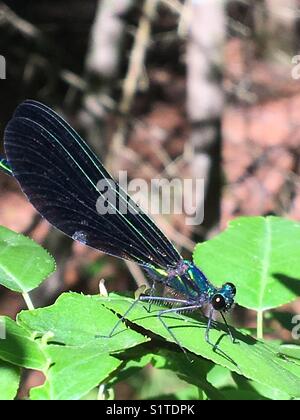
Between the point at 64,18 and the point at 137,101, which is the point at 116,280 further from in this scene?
the point at 64,18

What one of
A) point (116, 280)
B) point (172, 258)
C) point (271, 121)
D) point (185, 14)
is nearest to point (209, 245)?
point (172, 258)

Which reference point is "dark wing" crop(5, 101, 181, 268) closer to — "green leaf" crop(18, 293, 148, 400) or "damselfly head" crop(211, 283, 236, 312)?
"damselfly head" crop(211, 283, 236, 312)

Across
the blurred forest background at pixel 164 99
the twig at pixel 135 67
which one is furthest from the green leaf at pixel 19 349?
the twig at pixel 135 67

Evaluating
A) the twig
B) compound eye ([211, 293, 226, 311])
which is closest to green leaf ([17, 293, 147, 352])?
compound eye ([211, 293, 226, 311])

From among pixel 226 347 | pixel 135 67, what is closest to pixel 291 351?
pixel 226 347

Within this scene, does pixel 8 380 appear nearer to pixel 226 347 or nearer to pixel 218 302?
pixel 226 347

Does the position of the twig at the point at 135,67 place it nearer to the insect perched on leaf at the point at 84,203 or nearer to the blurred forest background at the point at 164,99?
the blurred forest background at the point at 164,99
